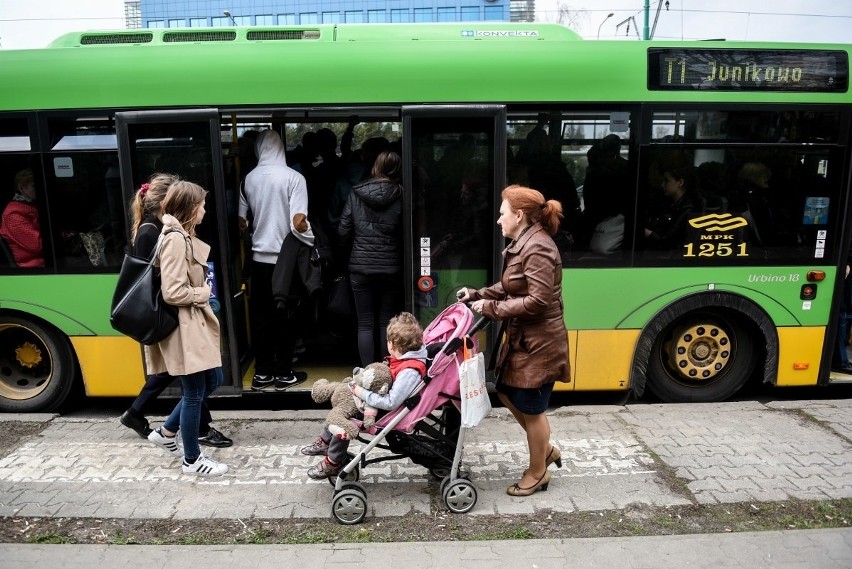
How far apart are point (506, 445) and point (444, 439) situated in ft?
3.51

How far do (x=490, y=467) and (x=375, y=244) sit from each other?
6.60ft

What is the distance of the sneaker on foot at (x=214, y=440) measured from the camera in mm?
5043

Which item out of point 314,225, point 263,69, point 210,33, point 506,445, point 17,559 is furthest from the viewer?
point 314,225

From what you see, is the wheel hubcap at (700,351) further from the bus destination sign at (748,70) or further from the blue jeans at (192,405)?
the blue jeans at (192,405)

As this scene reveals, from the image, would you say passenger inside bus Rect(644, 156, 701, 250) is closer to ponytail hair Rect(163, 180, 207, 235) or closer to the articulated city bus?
the articulated city bus

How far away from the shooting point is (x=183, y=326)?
4.29 metres

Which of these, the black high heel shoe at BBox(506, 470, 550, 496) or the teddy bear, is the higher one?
the teddy bear

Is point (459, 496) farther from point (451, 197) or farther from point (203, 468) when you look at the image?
point (451, 197)

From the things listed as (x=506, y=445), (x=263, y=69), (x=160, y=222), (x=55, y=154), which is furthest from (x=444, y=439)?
(x=55, y=154)

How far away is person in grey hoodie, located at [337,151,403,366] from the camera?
5473 mm

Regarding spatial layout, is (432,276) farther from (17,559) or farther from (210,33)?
(17,559)

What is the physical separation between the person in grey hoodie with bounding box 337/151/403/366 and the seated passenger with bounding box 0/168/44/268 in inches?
98.7

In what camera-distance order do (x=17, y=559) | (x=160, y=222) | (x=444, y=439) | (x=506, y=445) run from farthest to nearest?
(x=506, y=445), (x=160, y=222), (x=444, y=439), (x=17, y=559)

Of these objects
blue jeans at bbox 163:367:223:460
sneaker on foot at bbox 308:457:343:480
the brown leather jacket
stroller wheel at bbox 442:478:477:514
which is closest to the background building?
blue jeans at bbox 163:367:223:460
